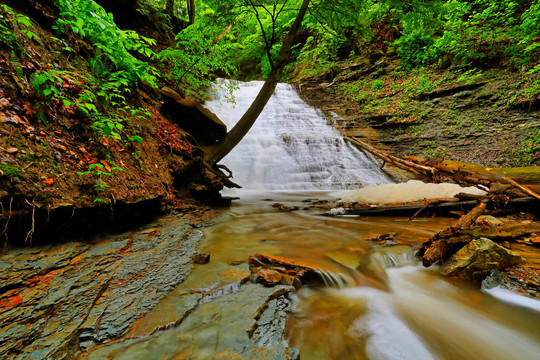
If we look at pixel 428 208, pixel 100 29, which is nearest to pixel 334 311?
pixel 428 208

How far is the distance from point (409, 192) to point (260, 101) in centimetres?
402

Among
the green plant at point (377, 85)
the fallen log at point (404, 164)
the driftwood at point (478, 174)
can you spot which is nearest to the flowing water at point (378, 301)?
the driftwood at point (478, 174)

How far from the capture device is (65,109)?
8.21ft

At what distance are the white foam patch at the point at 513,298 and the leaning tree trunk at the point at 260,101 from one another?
4.68m

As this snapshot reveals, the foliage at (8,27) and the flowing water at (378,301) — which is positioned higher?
the foliage at (8,27)

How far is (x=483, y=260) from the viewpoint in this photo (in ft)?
6.77

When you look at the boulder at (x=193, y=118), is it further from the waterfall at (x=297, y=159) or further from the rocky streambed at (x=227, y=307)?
the rocky streambed at (x=227, y=307)

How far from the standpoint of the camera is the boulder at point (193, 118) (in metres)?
5.17

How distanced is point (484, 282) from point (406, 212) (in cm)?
256

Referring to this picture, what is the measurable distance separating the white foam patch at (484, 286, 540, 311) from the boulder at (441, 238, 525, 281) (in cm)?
14

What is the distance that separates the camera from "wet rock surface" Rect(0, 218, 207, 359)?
1.11 metres

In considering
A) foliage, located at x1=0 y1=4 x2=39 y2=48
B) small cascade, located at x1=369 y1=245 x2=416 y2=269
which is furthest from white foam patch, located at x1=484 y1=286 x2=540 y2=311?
foliage, located at x1=0 y1=4 x2=39 y2=48

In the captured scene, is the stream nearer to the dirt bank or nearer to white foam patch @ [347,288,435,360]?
white foam patch @ [347,288,435,360]

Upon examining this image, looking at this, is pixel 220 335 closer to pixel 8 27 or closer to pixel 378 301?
pixel 378 301
